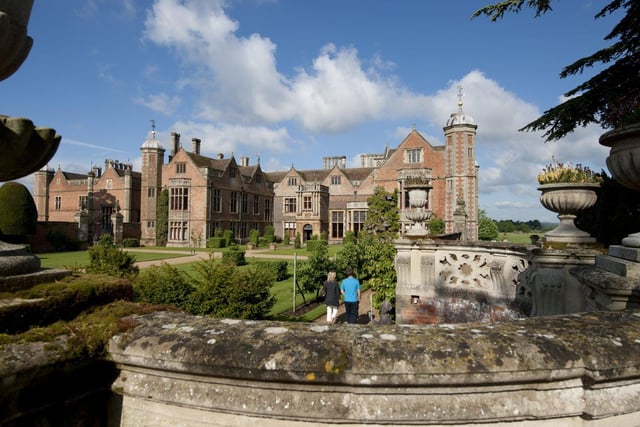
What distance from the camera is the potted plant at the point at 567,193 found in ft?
15.9

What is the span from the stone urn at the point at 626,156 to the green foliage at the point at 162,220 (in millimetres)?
41221

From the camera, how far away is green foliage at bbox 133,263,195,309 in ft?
24.8

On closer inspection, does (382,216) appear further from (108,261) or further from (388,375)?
(388,375)

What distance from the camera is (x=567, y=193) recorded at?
4.91 metres

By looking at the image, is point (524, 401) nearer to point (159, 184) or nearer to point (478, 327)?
point (478, 327)

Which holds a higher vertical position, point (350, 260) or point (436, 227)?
point (436, 227)

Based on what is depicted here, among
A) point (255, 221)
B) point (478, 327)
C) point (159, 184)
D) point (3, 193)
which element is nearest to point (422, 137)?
point (255, 221)

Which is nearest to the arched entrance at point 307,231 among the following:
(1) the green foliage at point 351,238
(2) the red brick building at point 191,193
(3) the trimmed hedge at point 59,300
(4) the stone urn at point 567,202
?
(2) the red brick building at point 191,193

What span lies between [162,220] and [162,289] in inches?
1355

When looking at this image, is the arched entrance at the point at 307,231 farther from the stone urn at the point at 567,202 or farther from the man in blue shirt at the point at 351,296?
the stone urn at the point at 567,202

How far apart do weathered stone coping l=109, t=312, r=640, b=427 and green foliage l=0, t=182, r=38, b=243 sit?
24.1 m

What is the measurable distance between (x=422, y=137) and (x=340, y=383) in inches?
1393

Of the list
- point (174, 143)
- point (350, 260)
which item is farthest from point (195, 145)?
point (350, 260)

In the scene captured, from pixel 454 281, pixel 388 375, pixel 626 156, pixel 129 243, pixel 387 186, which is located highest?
pixel 387 186
